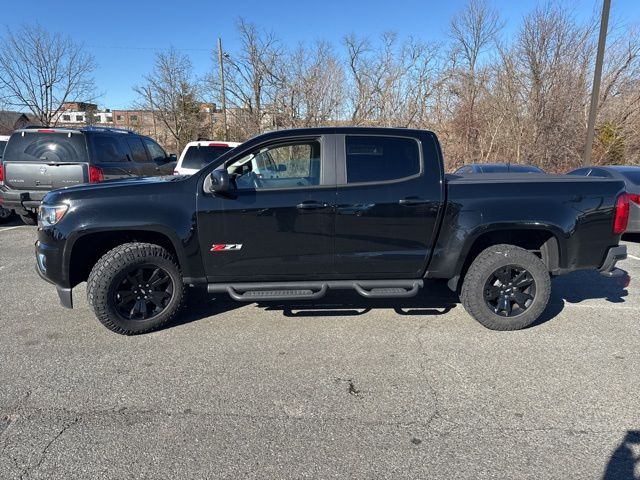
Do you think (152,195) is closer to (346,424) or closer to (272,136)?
(272,136)

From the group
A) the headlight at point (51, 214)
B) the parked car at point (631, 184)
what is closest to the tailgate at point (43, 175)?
the headlight at point (51, 214)

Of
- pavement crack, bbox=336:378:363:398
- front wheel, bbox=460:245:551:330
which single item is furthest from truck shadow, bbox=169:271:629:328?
pavement crack, bbox=336:378:363:398

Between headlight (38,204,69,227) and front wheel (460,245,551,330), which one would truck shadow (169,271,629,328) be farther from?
headlight (38,204,69,227)

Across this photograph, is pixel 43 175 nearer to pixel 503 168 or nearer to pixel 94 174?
pixel 94 174

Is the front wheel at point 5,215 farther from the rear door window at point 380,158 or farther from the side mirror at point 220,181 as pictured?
the rear door window at point 380,158

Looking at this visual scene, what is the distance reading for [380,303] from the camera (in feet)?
15.3

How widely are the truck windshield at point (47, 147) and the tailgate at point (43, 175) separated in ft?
0.37

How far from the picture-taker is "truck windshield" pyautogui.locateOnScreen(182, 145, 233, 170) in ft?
28.2

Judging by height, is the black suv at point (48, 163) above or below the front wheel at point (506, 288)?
above

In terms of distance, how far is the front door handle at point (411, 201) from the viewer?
377 cm

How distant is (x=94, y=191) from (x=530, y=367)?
13.5ft

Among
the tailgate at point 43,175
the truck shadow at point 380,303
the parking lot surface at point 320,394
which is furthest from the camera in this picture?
the tailgate at point 43,175

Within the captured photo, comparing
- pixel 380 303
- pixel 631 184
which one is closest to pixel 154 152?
pixel 380 303

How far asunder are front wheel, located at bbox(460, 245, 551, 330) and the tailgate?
664 cm
